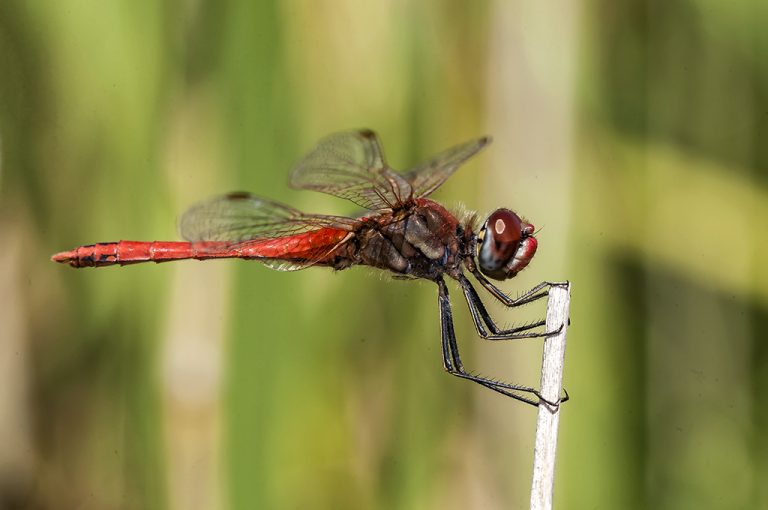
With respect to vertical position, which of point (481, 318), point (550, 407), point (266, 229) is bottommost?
point (550, 407)

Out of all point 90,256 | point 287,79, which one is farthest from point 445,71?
point 90,256

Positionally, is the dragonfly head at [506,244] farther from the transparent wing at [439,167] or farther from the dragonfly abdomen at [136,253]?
the dragonfly abdomen at [136,253]

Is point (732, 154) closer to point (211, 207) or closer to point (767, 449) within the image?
point (767, 449)

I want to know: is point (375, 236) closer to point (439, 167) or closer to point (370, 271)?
point (370, 271)

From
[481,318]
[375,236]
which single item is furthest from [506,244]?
[375,236]

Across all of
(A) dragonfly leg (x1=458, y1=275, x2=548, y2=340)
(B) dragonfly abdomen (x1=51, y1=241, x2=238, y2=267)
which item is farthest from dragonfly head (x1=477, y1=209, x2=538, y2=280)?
(B) dragonfly abdomen (x1=51, y1=241, x2=238, y2=267)
